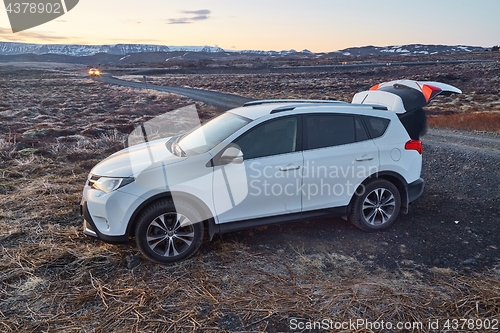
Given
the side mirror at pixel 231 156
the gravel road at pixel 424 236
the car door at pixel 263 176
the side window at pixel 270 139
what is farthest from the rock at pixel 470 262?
the side mirror at pixel 231 156

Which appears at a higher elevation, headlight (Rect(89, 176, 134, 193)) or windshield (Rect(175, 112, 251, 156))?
windshield (Rect(175, 112, 251, 156))

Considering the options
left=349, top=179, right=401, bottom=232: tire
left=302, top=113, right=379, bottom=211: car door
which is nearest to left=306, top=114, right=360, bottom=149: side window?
left=302, top=113, right=379, bottom=211: car door

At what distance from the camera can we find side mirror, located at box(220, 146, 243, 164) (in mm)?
4219

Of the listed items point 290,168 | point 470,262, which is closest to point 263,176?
point 290,168

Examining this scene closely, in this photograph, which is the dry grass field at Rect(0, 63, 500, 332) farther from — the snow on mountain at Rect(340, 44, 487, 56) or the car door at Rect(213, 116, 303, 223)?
the snow on mountain at Rect(340, 44, 487, 56)

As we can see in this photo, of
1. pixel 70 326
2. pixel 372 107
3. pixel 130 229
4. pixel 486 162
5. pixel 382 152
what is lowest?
pixel 486 162

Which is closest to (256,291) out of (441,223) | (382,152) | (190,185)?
(190,185)

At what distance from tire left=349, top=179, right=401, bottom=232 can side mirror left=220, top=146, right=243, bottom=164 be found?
1.74m

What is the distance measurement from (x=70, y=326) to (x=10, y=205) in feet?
11.8

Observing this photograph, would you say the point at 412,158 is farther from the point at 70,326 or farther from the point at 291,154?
the point at 70,326

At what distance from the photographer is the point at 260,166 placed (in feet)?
14.2

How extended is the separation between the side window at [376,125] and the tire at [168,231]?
Result: 8.25ft

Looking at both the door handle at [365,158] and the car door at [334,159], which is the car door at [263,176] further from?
the door handle at [365,158]

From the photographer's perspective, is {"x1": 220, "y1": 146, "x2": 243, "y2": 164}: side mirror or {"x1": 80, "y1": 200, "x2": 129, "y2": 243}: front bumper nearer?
{"x1": 80, "y1": 200, "x2": 129, "y2": 243}: front bumper
